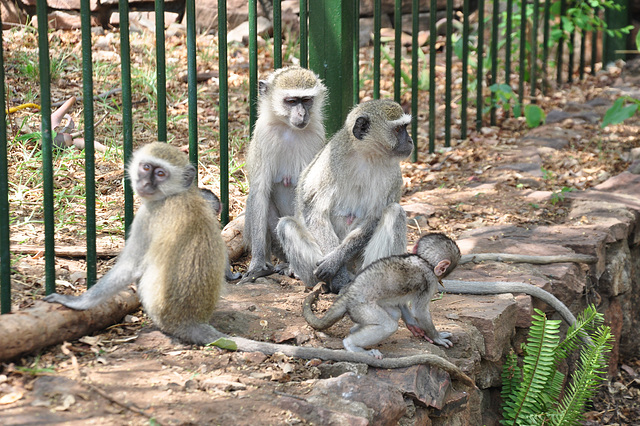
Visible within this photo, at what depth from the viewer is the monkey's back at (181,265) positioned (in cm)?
373

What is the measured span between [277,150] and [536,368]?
2.35m

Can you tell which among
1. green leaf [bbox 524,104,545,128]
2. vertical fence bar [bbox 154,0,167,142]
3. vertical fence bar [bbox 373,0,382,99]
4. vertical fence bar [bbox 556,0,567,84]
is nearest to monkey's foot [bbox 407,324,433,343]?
vertical fence bar [bbox 154,0,167,142]

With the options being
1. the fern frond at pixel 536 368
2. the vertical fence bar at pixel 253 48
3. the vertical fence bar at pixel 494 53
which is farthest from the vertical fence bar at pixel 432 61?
the fern frond at pixel 536 368

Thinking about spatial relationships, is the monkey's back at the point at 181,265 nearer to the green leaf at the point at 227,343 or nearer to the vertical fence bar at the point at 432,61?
the green leaf at the point at 227,343

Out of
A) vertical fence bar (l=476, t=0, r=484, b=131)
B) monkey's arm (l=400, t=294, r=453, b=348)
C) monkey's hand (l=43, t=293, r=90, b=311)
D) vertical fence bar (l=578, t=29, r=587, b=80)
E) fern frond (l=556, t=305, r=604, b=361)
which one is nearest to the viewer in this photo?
monkey's hand (l=43, t=293, r=90, b=311)

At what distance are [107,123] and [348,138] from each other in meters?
3.12

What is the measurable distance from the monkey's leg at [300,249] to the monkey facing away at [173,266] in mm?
1208

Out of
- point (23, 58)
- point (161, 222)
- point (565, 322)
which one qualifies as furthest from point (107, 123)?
point (565, 322)

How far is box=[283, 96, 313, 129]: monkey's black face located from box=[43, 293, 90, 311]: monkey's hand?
214 centimetres

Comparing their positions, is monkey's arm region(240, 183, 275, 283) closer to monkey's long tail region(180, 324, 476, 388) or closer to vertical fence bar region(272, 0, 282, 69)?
vertical fence bar region(272, 0, 282, 69)

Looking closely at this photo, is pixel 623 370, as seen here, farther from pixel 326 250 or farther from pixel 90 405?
pixel 90 405

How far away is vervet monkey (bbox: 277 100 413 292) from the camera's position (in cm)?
484

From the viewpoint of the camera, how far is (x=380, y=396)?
134 inches

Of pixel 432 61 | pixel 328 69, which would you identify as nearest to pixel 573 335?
pixel 328 69
